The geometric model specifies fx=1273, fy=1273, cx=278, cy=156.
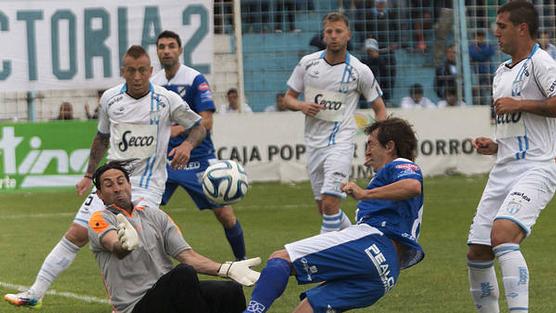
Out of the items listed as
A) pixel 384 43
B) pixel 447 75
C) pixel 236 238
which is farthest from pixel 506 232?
→ pixel 447 75

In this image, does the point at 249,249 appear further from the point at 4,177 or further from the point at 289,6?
the point at 289,6

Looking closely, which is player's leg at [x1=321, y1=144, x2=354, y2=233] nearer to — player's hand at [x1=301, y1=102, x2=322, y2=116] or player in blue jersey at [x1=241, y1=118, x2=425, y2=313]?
player's hand at [x1=301, y1=102, x2=322, y2=116]

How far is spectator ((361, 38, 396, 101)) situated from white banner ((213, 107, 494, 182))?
102cm

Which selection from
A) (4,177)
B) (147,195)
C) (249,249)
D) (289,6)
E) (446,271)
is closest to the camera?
(147,195)

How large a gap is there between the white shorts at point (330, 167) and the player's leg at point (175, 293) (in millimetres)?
5142

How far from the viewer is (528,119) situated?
8.42 metres

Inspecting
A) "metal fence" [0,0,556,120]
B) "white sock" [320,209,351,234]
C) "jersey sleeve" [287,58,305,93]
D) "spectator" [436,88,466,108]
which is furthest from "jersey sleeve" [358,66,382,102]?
"spectator" [436,88,466,108]

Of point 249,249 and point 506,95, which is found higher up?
point 506,95

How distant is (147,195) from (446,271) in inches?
119

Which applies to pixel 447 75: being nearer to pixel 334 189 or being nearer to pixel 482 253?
pixel 334 189

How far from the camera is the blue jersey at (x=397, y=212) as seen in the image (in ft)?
24.7

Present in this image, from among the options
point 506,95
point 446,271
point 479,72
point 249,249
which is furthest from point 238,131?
point 506,95

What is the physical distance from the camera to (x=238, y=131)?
22234mm

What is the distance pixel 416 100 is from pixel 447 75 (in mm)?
1004
